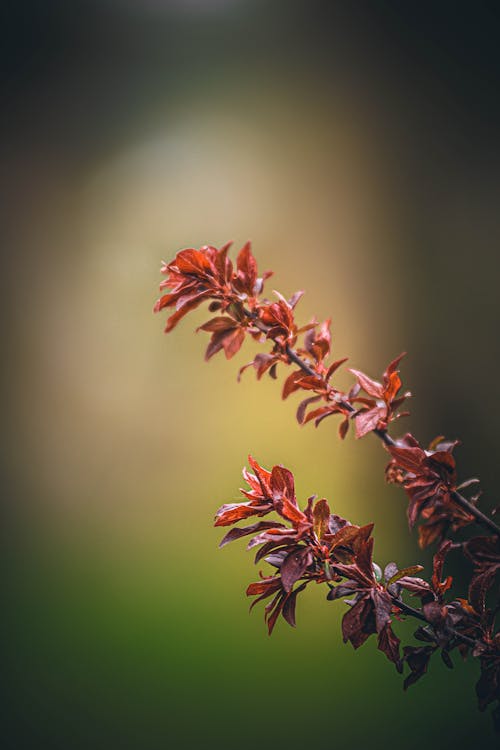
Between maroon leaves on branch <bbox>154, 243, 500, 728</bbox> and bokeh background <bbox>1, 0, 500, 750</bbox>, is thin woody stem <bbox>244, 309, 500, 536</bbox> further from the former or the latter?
bokeh background <bbox>1, 0, 500, 750</bbox>

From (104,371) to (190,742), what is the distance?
0.88m

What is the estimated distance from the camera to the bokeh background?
1.17 metres

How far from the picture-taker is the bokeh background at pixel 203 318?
3.85 feet

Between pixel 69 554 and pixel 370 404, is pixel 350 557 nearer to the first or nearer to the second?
pixel 370 404

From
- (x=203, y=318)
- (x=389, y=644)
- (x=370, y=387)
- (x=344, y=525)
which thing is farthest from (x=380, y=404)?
(x=203, y=318)

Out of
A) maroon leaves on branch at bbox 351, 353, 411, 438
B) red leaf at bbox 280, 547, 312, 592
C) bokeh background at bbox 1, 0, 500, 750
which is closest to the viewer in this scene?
red leaf at bbox 280, 547, 312, 592

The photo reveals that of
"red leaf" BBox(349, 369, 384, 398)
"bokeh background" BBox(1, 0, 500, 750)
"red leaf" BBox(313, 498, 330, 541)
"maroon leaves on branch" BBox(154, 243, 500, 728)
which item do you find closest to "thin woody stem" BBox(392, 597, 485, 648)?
"maroon leaves on branch" BBox(154, 243, 500, 728)

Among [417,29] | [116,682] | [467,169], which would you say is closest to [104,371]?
[116,682]

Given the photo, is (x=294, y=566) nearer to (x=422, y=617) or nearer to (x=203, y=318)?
(x=422, y=617)

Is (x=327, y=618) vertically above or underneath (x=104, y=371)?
underneath

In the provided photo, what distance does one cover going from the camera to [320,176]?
1.33 metres

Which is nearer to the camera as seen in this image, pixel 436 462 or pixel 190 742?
pixel 436 462

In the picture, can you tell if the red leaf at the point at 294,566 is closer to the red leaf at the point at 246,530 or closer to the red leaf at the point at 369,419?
the red leaf at the point at 246,530

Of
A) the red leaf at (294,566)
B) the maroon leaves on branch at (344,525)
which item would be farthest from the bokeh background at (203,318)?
the red leaf at (294,566)
